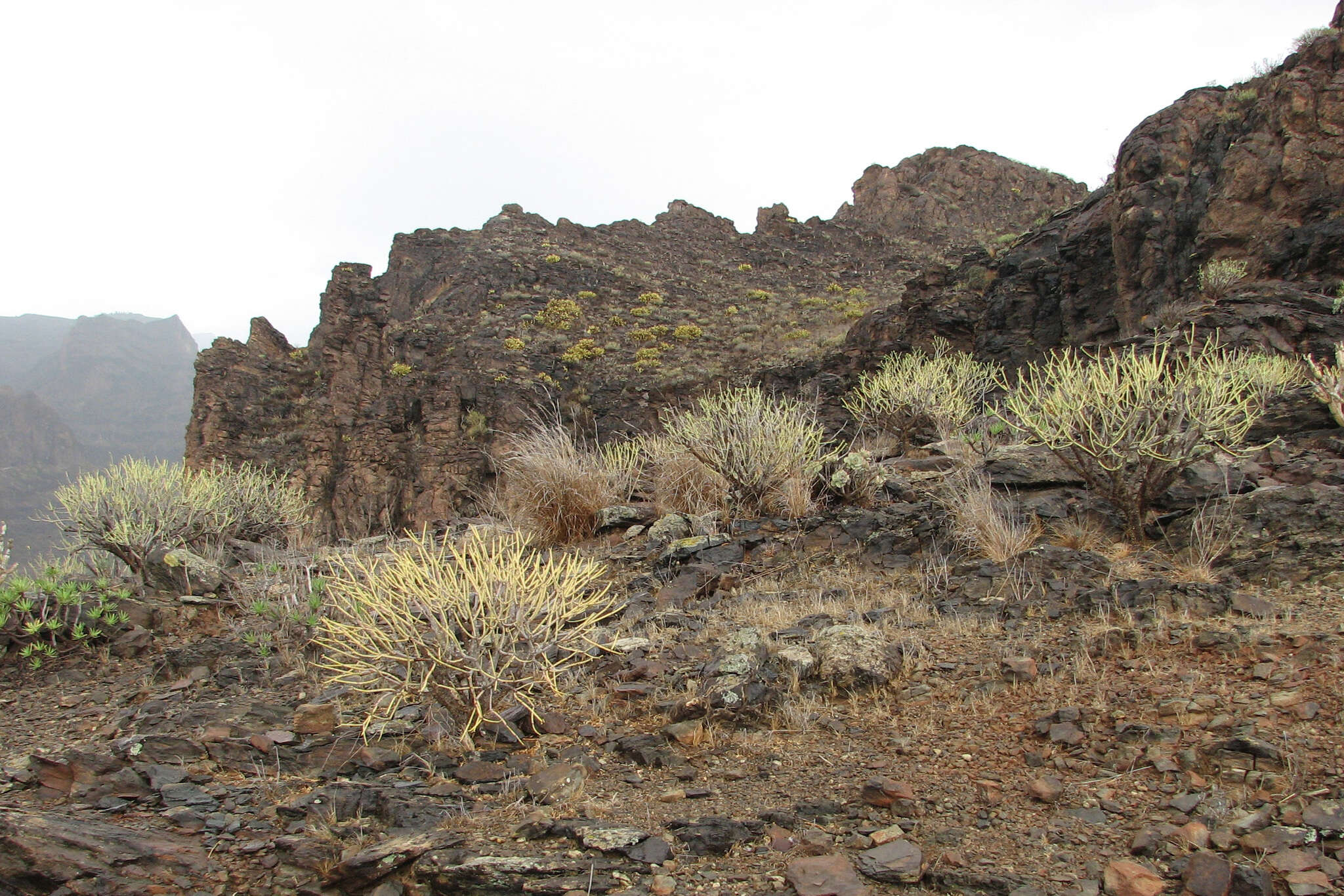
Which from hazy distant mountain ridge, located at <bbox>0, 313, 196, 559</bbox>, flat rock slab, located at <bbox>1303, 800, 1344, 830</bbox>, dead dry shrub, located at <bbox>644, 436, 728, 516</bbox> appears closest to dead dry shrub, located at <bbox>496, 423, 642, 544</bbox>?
dead dry shrub, located at <bbox>644, 436, 728, 516</bbox>

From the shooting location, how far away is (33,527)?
123ft

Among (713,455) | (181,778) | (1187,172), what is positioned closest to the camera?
(181,778)

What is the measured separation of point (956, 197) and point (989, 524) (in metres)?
38.1

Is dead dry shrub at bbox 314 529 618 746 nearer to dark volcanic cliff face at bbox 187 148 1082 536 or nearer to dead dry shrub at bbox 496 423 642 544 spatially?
dead dry shrub at bbox 496 423 642 544

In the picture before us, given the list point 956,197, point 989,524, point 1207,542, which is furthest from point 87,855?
point 956,197

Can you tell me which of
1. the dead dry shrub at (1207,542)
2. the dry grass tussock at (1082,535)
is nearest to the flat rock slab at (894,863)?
the dead dry shrub at (1207,542)

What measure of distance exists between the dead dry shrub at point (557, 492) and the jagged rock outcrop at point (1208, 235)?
9339mm

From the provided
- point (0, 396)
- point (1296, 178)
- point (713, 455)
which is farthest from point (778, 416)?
point (0, 396)

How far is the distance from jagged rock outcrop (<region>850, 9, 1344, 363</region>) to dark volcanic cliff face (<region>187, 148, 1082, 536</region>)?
6.04 metres

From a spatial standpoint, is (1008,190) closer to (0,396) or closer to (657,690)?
(657,690)

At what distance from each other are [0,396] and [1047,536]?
7551 cm

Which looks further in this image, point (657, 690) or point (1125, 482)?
point (1125, 482)

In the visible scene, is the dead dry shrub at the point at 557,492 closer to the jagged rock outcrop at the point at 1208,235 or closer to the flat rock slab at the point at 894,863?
the flat rock slab at the point at 894,863

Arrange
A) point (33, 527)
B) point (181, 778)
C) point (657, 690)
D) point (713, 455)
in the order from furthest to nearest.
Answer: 1. point (33, 527)
2. point (713, 455)
3. point (657, 690)
4. point (181, 778)
